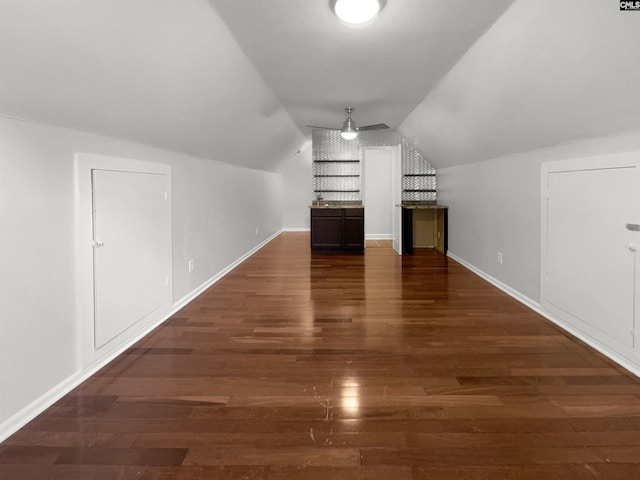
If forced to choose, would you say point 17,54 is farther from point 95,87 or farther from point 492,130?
point 492,130

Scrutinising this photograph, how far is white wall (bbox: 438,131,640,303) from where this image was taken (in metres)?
3.44

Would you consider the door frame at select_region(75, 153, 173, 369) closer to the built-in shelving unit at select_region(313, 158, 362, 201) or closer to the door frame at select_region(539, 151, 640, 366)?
the door frame at select_region(539, 151, 640, 366)

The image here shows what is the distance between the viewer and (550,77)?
2.91 metres

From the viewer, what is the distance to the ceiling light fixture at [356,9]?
8.46ft

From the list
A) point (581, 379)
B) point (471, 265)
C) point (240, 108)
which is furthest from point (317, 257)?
point (581, 379)

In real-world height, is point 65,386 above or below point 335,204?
below

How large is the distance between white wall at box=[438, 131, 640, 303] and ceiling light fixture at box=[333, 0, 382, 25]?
6.16ft

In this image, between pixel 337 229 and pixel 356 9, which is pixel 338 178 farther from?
pixel 356 9

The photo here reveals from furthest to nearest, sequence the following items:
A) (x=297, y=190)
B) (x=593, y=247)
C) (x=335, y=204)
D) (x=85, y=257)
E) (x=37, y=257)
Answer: (x=297, y=190) → (x=335, y=204) → (x=593, y=247) → (x=85, y=257) → (x=37, y=257)

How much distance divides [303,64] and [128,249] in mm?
2424

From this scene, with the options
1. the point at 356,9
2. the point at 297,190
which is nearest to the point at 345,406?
the point at 356,9

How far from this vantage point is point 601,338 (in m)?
2.96

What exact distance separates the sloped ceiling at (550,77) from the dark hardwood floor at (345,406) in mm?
1687

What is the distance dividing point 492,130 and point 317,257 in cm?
390
